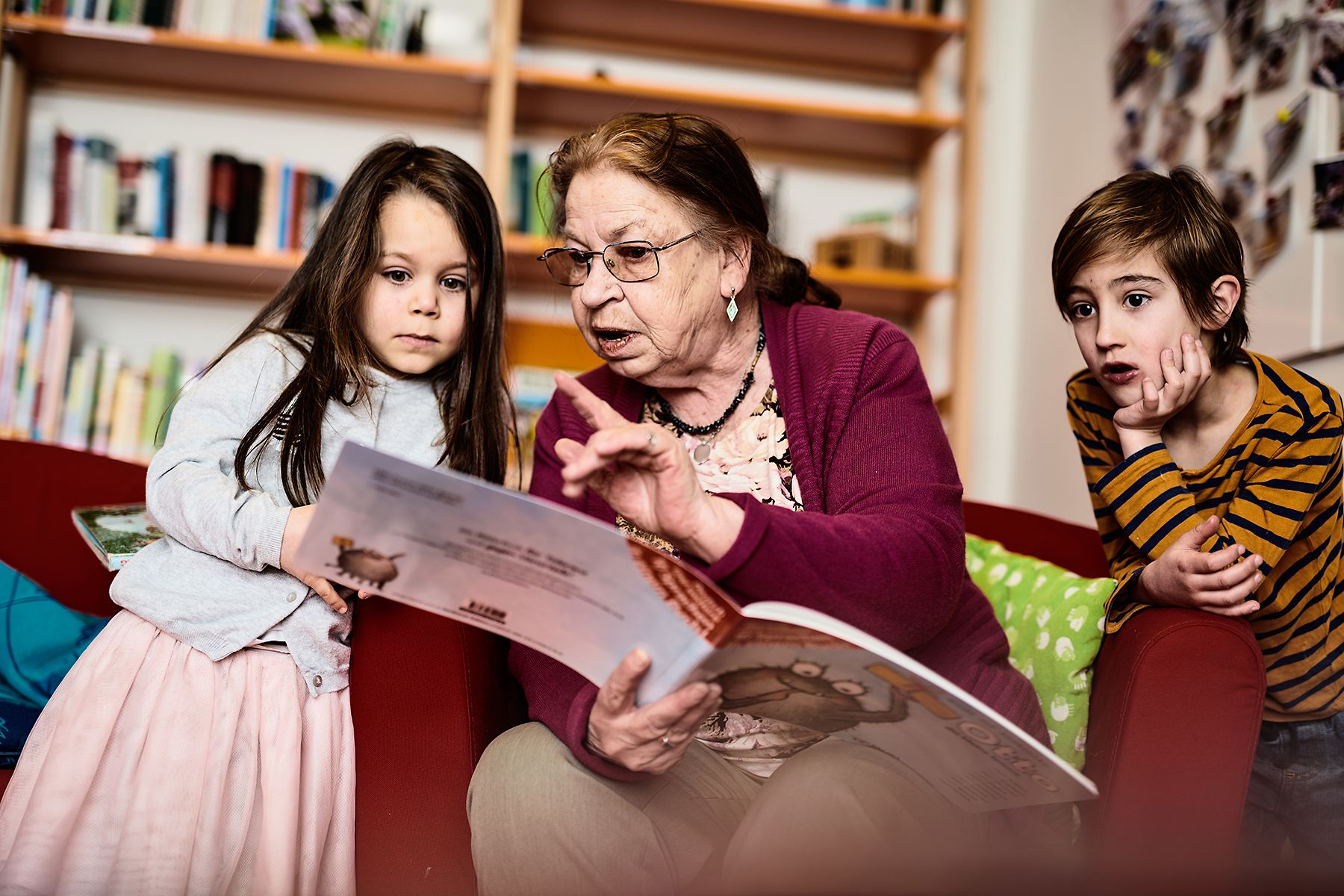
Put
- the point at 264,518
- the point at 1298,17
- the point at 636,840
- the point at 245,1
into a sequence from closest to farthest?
the point at 636,840 → the point at 264,518 → the point at 1298,17 → the point at 245,1

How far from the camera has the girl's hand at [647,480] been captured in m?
0.97

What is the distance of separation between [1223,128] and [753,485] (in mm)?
1514

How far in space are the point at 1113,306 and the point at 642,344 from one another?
571 mm

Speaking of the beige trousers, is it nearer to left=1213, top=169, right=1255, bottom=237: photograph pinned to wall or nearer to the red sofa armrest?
the red sofa armrest

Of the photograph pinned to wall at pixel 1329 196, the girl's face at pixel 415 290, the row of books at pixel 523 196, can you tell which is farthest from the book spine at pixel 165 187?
the photograph pinned to wall at pixel 1329 196

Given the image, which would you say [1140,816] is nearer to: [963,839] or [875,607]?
[963,839]

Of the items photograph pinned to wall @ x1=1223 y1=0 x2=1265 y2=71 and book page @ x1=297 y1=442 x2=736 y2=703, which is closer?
book page @ x1=297 y1=442 x2=736 y2=703

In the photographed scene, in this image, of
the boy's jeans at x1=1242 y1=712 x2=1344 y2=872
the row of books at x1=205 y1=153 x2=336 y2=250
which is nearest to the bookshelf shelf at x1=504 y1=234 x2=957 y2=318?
the row of books at x1=205 y1=153 x2=336 y2=250

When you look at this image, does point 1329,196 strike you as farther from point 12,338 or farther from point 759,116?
point 12,338

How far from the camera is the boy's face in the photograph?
1.37 meters

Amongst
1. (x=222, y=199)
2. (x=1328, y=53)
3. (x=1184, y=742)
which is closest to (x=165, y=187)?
(x=222, y=199)

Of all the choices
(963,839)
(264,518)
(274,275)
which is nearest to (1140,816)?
(963,839)

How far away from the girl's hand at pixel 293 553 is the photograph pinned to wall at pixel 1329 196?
5.40ft

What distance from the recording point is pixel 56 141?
2.93 metres
